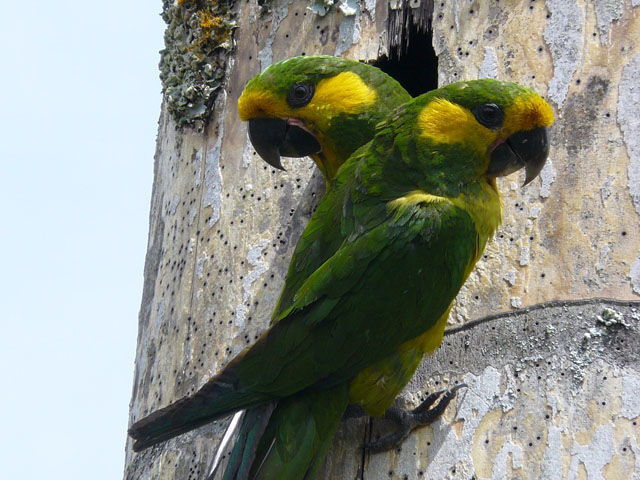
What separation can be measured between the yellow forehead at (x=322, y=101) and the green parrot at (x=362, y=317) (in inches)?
23.3

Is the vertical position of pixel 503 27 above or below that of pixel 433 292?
above

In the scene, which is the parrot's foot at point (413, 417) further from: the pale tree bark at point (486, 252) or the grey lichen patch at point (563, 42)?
the grey lichen patch at point (563, 42)

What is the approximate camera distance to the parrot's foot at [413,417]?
2.21m

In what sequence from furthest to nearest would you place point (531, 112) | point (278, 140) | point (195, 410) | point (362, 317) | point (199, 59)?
point (199, 59) < point (278, 140) < point (531, 112) < point (362, 317) < point (195, 410)

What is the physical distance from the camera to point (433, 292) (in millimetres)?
2275

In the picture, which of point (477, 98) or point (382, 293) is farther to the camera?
point (477, 98)

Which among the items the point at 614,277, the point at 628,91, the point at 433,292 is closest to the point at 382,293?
the point at 433,292

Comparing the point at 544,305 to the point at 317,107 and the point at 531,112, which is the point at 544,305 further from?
the point at 317,107

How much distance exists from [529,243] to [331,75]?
0.98m

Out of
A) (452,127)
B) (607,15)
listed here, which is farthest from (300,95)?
(607,15)

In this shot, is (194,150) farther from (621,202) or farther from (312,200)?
(621,202)

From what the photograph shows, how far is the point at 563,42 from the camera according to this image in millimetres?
2586

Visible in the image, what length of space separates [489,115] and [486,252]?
40 centimetres

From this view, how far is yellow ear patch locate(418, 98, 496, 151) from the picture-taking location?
2.49 m
